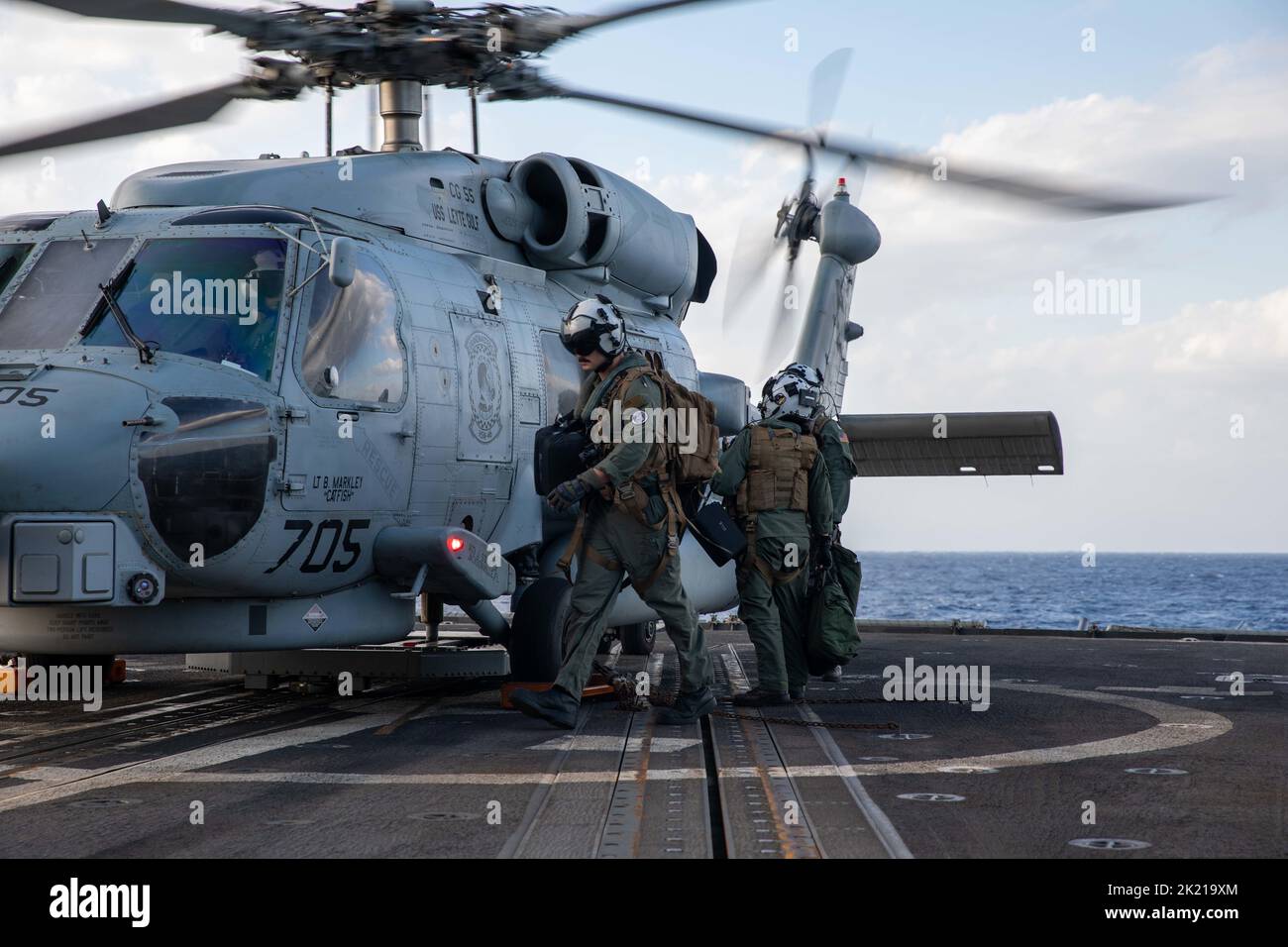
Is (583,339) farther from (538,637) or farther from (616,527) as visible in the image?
(538,637)

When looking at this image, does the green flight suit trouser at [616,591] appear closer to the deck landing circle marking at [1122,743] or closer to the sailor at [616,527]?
the sailor at [616,527]

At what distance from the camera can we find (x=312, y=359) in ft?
25.9

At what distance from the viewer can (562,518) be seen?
1005 cm

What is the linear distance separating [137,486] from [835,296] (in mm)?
9859

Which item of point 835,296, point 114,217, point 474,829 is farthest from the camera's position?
point 835,296

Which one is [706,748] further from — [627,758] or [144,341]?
[144,341]

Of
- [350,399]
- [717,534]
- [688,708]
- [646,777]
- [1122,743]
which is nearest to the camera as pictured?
[646,777]

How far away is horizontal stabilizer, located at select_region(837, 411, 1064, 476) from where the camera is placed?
48.0 ft

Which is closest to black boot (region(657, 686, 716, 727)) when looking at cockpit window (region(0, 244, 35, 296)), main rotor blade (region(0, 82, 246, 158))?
cockpit window (region(0, 244, 35, 296))

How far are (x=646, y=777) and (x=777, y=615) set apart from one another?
10.5ft

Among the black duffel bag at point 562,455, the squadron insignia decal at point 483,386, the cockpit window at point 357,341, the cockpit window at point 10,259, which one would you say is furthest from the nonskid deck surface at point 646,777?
the cockpit window at point 10,259

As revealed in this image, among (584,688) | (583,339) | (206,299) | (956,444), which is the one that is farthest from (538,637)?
(956,444)

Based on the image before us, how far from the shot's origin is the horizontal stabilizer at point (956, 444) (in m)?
14.6
